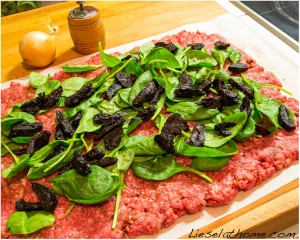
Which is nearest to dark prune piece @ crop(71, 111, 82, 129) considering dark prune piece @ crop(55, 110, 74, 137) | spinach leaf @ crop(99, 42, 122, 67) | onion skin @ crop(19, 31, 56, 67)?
dark prune piece @ crop(55, 110, 74, 137)

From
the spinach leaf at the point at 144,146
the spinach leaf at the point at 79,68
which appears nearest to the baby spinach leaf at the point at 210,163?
the spinach leaf at the point at 144,146

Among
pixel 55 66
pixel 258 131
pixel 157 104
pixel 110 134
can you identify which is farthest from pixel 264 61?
pixel 55 66

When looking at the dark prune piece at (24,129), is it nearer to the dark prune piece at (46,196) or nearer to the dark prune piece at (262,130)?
the dark prune piece at (46,196)

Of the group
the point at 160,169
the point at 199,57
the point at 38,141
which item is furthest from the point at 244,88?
the point at 38,141

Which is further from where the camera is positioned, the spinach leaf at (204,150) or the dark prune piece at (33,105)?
the dark prune piece at (33,105)

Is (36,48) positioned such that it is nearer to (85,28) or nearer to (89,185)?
(85,28)

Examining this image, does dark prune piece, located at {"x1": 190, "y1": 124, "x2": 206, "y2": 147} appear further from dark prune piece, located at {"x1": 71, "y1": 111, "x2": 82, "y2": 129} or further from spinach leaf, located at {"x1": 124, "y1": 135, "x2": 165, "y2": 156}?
dark prune piece, located at {"x1": 71, "y1": 111, "x2": 82, "y2": 129}

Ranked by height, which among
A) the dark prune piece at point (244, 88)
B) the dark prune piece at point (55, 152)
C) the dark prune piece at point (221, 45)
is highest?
the dark prune piece at point (244, 88)
